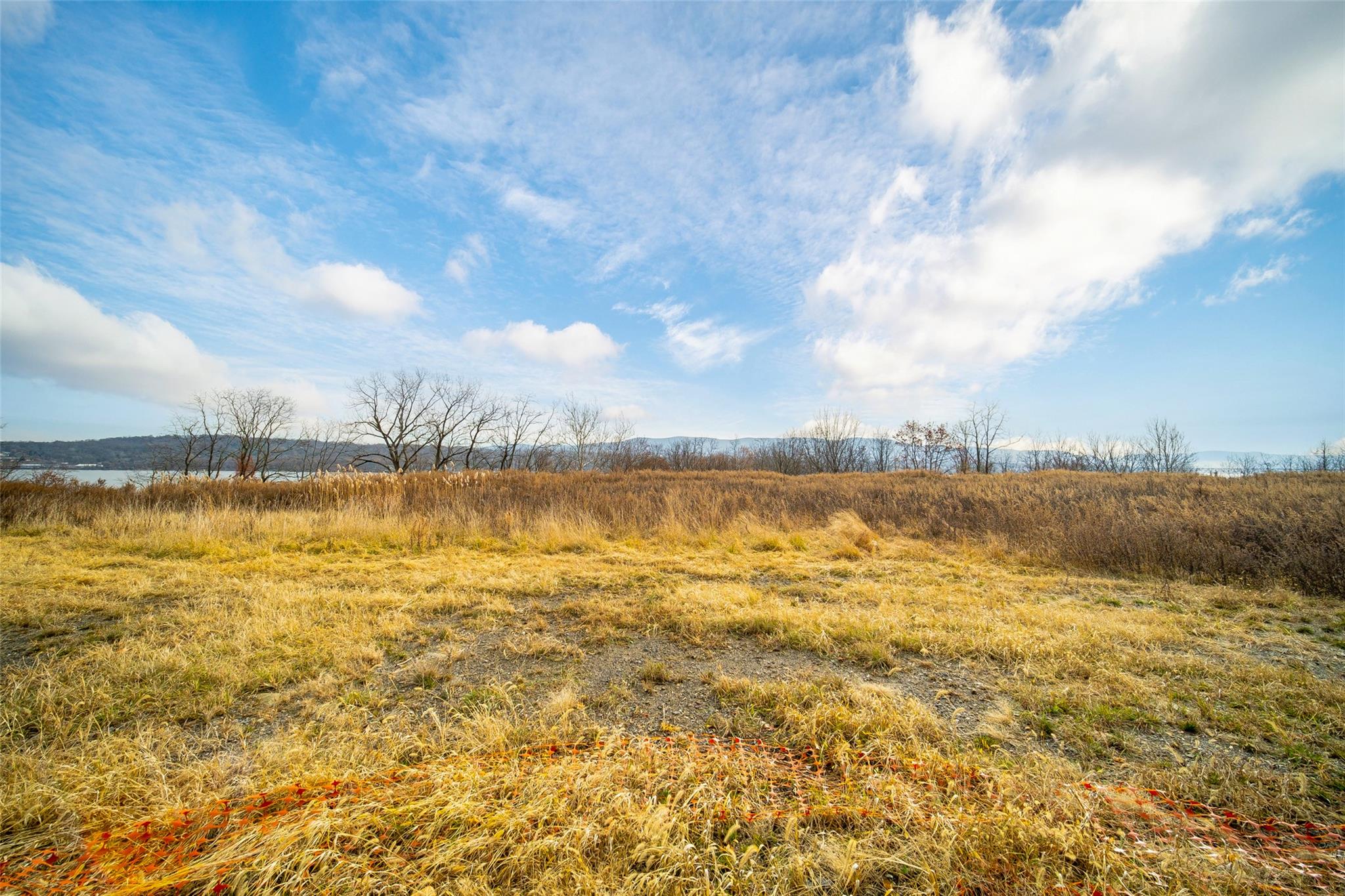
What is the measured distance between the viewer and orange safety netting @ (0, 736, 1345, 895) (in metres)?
1.86

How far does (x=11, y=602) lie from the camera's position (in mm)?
5125

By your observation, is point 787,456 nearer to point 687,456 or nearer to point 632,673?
point 687,456

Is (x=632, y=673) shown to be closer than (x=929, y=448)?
Yes

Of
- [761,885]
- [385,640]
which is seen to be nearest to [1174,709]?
[761,885]

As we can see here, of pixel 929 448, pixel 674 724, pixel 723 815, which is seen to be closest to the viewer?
pixel 723 815

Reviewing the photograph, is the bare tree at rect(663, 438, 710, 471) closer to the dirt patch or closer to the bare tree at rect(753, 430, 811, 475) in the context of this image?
the bare tree at rect(753, 430, 811, 475)

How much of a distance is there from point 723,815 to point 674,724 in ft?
3.15

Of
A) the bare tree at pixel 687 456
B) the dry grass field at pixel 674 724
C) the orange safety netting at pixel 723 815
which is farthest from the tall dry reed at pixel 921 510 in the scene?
the bare tree at pixel 687 456

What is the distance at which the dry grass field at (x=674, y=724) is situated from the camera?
78.2 inches

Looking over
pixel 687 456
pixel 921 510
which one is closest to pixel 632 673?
pixel 921 510

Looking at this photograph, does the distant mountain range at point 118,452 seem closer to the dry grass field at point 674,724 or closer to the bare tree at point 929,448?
the bare tree at point 929,448

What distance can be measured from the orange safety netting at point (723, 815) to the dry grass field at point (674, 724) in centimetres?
2

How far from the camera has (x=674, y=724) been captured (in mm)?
3238

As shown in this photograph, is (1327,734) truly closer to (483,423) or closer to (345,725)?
(345,725)
